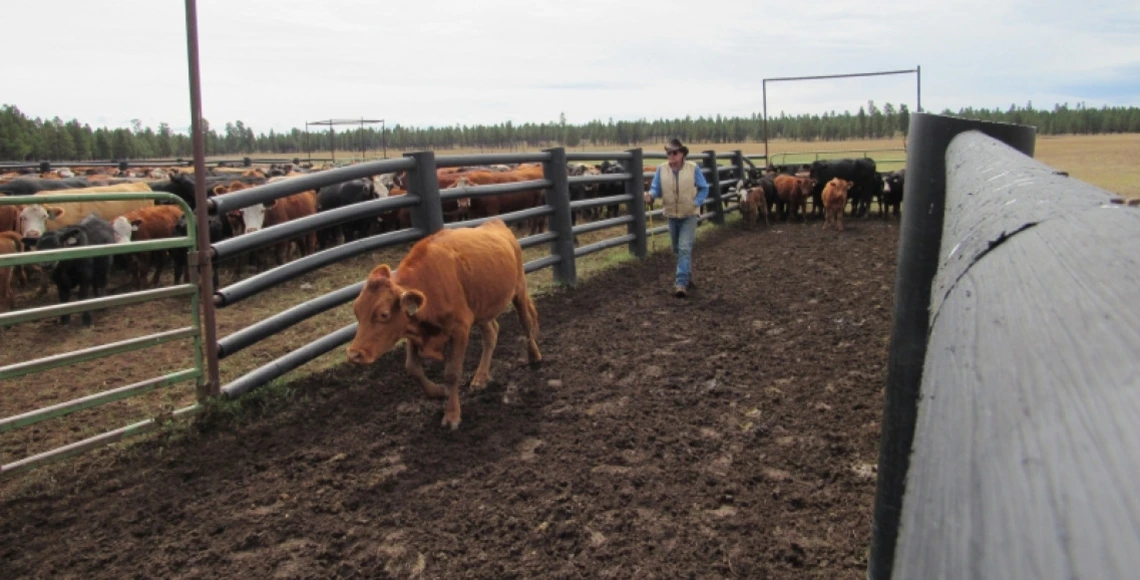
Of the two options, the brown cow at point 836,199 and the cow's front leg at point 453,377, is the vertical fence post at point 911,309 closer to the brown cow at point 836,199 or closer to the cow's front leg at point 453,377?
the cow's front leg at point 453,377

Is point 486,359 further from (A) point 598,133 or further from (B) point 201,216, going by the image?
(A) point 598,133

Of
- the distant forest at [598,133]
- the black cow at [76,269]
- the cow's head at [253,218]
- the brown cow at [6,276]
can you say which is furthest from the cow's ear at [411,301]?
the distant forest at [598,133]

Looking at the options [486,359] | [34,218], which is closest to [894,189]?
[486,359]

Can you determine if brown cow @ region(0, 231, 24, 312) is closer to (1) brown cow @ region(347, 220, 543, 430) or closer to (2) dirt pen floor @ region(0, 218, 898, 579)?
(2) dirt pen floor @ region(0, 218, 898, 579)

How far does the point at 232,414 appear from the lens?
191 inches

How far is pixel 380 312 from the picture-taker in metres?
4.48

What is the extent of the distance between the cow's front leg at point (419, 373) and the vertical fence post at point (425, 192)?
77.0 inches

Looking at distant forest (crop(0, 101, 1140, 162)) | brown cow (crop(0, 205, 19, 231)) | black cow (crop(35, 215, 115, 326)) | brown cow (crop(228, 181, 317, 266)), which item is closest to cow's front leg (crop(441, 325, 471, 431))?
black cow (crop(35, 215, 115, 326))

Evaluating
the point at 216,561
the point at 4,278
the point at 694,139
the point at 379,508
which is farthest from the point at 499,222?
the point at 694,139

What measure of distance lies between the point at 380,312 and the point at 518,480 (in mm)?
1351

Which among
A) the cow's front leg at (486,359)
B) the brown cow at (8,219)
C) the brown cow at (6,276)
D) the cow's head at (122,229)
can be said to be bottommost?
the cow's front leg at (486,359)

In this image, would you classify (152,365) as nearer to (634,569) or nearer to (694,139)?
(634,569)

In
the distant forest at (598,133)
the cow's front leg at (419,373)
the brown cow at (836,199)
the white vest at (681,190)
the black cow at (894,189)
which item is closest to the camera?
the cow's front leg at (419,373)

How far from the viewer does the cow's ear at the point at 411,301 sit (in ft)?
14.7
